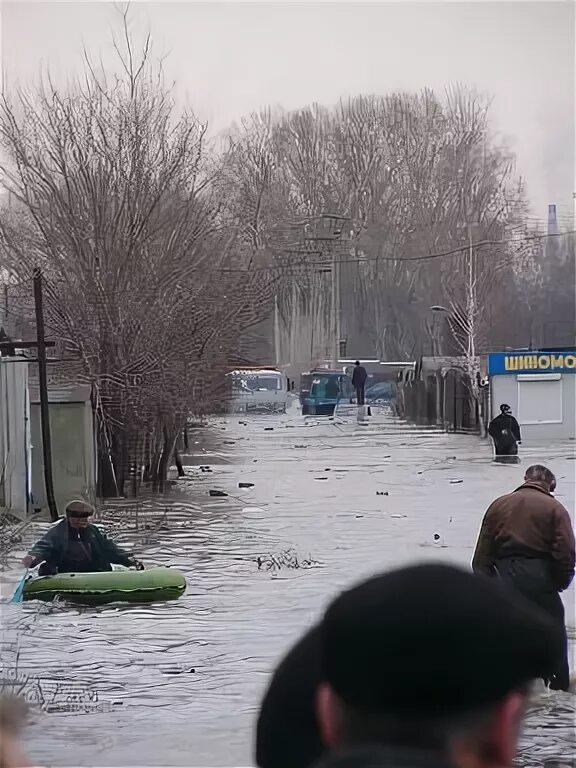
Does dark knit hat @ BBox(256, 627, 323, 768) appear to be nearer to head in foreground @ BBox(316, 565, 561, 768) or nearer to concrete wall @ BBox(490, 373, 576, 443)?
head in foreground @ BBox(316, 565, 561, 768)

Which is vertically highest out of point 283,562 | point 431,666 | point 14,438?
point 431,666

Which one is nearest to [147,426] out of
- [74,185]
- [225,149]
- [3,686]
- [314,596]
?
[74,185]

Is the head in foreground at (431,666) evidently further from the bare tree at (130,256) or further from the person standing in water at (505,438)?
the person standing in water at (505,438)

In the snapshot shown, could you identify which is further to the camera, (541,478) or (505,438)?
(505,438)

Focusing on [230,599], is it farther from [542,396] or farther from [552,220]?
[552,220]

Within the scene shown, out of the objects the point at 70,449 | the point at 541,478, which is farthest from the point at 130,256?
the point at 541,478

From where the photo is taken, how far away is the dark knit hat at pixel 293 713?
1.06 m

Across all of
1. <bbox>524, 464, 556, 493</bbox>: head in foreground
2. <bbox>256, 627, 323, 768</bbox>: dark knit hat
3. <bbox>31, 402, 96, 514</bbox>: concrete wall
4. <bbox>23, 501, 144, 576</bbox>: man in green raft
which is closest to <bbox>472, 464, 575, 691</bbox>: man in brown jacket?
<bbox>524, 464, 556, 493</bbox>: head in foreground

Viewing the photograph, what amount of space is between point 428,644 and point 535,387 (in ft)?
59.6

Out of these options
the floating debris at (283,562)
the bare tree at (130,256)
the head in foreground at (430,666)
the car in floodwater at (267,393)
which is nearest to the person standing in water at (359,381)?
the car in floodwater at (267,393)

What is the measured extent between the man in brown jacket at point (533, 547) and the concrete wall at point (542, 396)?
14169 millimetres

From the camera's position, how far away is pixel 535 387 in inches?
730

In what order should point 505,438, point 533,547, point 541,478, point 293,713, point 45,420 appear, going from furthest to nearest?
point 505,438, point 45,420, point 541,478, point 533,547, point 293,713

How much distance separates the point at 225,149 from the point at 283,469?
4490 mm
